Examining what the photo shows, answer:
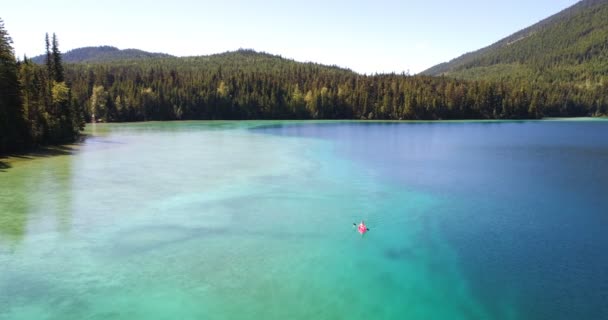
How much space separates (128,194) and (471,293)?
83.9 feet

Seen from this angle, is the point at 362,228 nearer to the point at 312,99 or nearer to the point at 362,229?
the point at 362,229

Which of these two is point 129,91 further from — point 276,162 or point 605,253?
point 605,253

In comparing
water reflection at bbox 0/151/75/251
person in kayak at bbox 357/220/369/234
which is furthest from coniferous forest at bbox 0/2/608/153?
person in kayak at bbox 357/220/369/234

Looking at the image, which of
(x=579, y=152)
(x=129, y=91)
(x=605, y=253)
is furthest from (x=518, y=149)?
(x=129, y=91)

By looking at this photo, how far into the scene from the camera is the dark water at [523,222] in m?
16.9

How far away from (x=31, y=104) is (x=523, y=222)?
2375 inches

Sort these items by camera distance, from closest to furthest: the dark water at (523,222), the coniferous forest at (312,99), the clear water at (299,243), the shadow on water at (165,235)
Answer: the clear water at (299,243), the dark water at (523,222), the shadow on water at (165,235), the coniferous forest at (312,99)

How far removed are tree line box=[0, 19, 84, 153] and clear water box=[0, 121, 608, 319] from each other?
33.9ft

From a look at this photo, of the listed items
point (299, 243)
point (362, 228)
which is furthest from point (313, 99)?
point (299, 243)

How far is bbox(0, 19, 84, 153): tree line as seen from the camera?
5306 cm

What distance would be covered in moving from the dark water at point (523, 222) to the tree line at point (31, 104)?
40.1 m

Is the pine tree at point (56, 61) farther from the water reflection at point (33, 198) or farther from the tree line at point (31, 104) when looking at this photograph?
the water reflection at point (33, 198)

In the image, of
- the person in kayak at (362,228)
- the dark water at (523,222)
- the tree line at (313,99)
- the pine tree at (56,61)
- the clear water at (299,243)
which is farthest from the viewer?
the tree line at (313,99)

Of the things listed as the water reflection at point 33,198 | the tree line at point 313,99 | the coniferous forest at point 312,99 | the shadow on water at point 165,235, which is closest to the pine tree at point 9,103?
the water reflection at point 33,198
